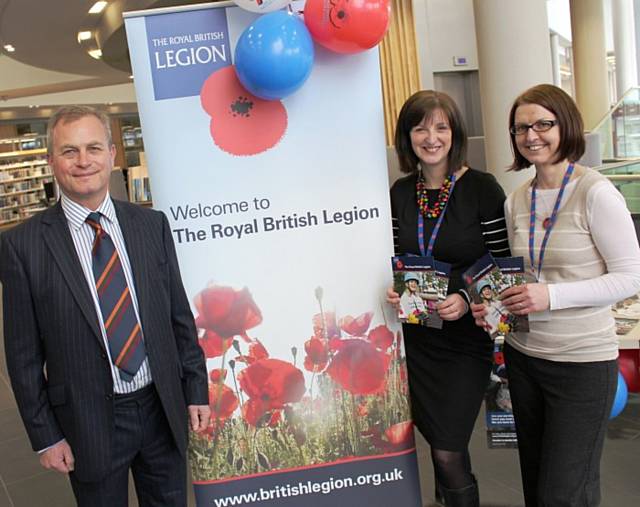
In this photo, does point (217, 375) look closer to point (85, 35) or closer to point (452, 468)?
point (452, 468)

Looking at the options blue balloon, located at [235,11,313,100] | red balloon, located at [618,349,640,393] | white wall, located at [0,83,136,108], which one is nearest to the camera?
blue balloon, located at [235,11,313,100]

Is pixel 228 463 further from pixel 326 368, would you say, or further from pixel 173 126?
pixel 173 126

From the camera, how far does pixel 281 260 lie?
2.29 m

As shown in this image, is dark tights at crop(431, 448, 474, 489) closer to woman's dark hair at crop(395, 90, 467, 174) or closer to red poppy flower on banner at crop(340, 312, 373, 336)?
red poppy flower on banner at crop(340, 312, 373, 336)

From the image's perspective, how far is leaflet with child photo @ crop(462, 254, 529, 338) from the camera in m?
A: 1.89

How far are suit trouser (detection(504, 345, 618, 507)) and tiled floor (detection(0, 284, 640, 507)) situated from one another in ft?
3.36

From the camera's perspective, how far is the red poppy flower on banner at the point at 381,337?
2.35 metres

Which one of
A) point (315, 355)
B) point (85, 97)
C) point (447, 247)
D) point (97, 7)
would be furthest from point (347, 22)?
point (85, 97)

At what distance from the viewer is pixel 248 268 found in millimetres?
2279

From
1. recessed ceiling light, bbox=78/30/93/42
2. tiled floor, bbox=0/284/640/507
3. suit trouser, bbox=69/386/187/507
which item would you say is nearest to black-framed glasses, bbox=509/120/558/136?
suit trouser, bbox=69/386/187/507

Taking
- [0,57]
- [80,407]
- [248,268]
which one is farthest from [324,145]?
[0,57]

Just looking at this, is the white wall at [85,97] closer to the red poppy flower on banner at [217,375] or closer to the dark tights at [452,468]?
the red poppy flower on banner at [217,375]

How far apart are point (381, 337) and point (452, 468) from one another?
0.56 metres

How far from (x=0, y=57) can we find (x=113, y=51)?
508cm
